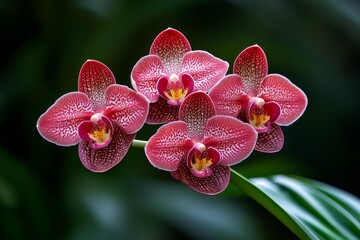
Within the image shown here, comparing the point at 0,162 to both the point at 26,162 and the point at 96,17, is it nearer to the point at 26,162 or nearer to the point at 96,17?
the point at 26,162

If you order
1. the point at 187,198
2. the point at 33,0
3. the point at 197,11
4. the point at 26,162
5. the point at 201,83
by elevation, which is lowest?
the point at 26,162

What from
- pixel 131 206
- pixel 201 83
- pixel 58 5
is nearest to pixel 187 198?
pixel 131 206

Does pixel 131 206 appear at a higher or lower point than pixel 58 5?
lower

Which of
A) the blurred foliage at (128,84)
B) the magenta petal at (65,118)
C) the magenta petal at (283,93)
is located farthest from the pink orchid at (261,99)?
the blurred foliage at (128,84)

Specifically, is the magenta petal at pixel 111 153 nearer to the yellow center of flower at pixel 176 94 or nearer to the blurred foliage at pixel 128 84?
the yellow center of flower at pixel 176 94

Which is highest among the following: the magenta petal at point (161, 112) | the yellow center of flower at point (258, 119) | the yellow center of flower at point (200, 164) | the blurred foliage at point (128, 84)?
the yellow center of flower at point (258, 119)

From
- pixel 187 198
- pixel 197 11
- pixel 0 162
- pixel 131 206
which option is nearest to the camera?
pixel 0 162

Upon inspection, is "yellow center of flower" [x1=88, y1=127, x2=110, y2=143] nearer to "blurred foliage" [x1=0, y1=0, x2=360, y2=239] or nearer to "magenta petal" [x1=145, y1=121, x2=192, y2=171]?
"magenta petal" [x1=145, y1=121, x2=192, y2=171]
